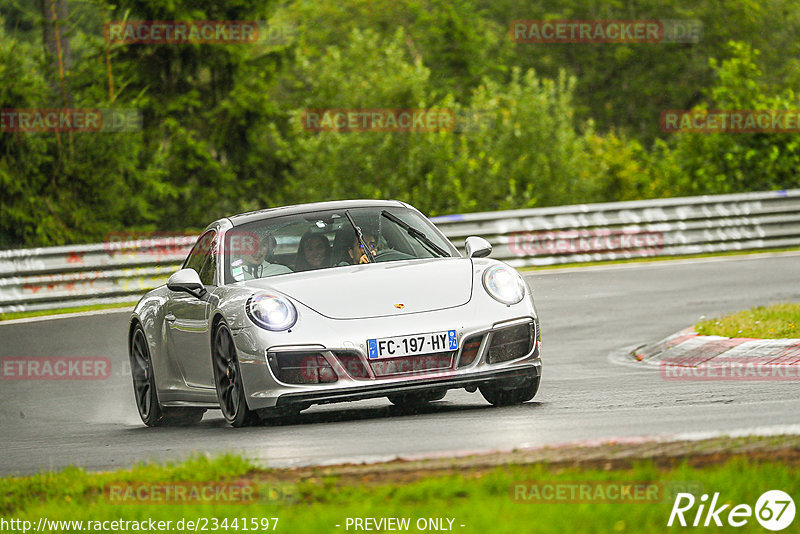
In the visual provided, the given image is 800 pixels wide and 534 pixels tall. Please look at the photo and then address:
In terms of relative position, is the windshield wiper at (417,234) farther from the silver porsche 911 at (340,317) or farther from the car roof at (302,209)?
the car roof at (302,209)

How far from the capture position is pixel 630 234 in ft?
69.7

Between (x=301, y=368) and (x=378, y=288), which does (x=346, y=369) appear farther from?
(x=378, y=288)

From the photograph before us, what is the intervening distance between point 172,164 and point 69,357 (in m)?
21.8

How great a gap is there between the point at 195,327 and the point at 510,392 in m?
2.14

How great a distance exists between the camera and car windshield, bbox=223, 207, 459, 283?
927 cm

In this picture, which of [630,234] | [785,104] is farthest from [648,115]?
[630,234]

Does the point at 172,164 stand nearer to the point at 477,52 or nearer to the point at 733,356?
the point at 477,52

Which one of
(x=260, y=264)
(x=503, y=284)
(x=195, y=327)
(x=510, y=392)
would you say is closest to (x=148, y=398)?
(x=195, y=327)

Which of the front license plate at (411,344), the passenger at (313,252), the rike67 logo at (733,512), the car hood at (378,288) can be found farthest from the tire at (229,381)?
the rike67 logo at (733,512)

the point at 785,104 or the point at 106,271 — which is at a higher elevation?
the point at 785,104

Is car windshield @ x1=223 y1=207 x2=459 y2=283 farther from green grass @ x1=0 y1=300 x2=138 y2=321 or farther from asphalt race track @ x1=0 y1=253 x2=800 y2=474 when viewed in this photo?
green grass @ x1=0 y1=300 x2=138 y2=321

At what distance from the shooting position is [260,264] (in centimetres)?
930

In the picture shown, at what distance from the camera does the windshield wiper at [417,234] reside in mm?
9570

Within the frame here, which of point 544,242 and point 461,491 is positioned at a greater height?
point 461,491
